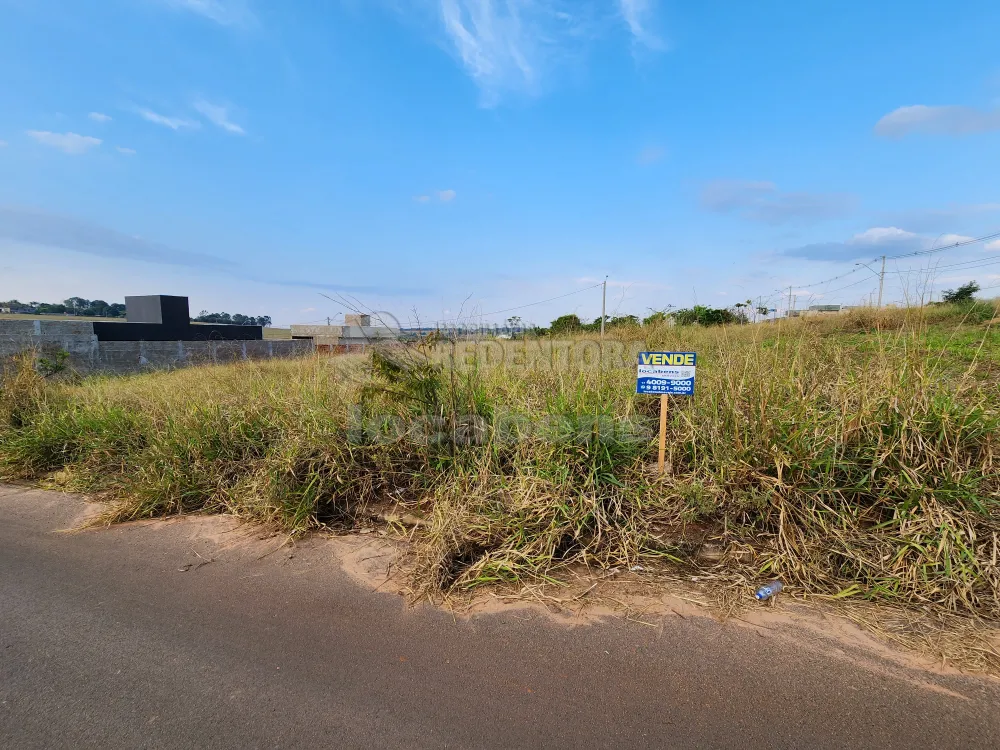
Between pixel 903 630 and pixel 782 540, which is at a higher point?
pixel 782 540

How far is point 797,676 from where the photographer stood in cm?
175

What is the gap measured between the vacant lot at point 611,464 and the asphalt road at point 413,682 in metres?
0.47

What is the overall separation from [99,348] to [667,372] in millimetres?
16293

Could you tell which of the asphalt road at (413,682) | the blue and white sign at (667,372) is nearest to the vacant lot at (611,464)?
the blue and white sign at (667,372)

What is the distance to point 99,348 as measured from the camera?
42.2 feet

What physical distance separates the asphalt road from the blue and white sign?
1.48 m

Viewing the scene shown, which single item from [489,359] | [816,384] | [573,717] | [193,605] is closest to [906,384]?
[816,384]

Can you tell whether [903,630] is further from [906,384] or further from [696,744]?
[906,384]

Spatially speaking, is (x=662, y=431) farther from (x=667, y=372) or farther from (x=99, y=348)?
(x=99, y=348)

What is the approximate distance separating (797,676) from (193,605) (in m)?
2.96

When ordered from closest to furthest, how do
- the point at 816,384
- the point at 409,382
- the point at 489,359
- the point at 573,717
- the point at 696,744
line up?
1. the point at 696,744
2. the point at 573,717
3. the point at 816,384
4. the point at 409,382
5. the point at 489,359

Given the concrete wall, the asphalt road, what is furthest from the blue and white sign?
the concrete wall

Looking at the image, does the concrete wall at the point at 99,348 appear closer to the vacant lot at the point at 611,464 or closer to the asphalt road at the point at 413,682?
the vacant lot at the point at 611,464

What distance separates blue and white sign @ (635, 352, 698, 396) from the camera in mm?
3016
